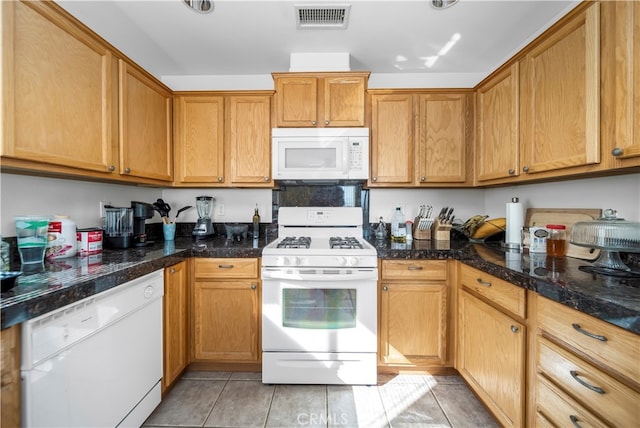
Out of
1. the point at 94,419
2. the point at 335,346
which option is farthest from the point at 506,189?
the point at 94,419

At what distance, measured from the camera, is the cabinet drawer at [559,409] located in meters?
0.91

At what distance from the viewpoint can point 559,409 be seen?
103cm

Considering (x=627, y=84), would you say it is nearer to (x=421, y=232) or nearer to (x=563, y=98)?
(x=563, y=98)

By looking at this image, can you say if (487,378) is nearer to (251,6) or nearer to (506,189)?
A: (506,189)

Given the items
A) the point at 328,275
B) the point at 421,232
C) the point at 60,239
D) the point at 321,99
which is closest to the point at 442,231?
the point at 421,232

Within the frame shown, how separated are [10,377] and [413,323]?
1.92 meters

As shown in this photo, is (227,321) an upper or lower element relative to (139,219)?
lower

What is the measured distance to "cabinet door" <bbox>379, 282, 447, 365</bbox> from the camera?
6.08 feet

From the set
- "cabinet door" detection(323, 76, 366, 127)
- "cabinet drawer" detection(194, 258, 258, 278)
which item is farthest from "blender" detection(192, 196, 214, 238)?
"cabinet door" detection(323, 76, 366, 127)

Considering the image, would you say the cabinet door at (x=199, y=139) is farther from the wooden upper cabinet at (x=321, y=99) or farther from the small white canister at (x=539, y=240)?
the small white canister at (x=539, y=240)

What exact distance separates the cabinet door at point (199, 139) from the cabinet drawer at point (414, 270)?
1497 mm

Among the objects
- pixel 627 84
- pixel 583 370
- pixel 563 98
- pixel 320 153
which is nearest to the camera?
pixel 583 370

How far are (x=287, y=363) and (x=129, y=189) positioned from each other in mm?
1842

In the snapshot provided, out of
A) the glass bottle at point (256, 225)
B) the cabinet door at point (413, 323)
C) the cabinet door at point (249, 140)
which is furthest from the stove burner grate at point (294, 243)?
the cabinet door at point (413, 323)
